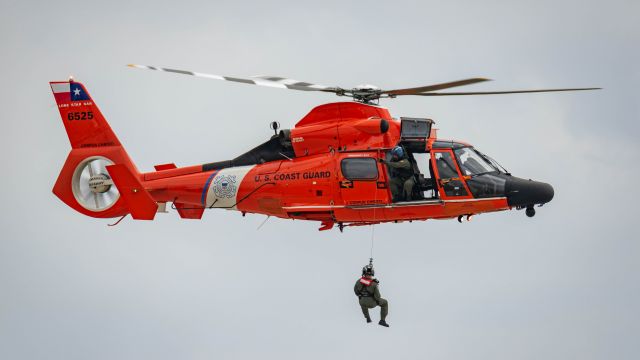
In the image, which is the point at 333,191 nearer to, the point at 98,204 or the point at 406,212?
the point at 406,212

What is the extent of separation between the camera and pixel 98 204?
22.7m

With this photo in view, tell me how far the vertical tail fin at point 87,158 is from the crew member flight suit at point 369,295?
200 inches

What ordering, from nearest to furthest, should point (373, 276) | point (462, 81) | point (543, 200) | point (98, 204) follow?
point (462, 81)
point (543, 200)
point (373, 276)
point (98, 204)

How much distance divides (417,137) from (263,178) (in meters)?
3.05

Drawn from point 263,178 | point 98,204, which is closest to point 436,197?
point 263,178

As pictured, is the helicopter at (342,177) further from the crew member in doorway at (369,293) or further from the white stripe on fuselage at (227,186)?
the crew member in doorway at (369,293)

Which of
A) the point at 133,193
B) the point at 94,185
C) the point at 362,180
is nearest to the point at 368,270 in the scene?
the point at 362,180

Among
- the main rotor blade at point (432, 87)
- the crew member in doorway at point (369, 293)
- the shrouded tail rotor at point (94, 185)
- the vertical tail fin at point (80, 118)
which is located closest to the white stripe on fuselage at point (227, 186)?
the shrouded tail rotor at point (94, 185)

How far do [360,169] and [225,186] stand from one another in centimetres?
287

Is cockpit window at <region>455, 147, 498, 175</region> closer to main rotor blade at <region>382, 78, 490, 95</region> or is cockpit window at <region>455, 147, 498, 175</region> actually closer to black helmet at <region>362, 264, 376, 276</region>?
main rotor blade at <region>382, 78, 490, 95</region>

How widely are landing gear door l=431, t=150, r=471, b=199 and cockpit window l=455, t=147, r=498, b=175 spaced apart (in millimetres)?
136

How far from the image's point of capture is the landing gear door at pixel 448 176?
20078 mm

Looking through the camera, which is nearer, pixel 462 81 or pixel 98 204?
pixel 462 81

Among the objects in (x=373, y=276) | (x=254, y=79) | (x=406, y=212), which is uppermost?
(x=254, y=79)
